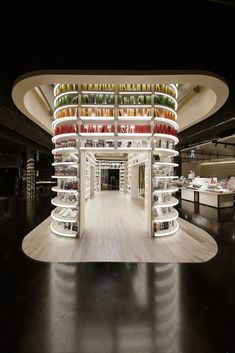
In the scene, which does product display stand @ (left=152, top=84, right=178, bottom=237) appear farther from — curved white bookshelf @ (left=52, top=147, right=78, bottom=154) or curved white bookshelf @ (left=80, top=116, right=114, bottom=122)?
Result: curved white bookshelf @ (left=52, top=147, right=78, bottom=154)

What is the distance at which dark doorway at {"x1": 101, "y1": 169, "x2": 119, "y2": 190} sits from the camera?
2020 centimetres

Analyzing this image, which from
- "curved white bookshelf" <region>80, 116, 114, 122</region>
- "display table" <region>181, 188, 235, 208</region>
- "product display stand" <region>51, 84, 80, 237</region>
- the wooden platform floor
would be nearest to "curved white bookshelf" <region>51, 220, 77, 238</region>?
"product display stand" <region>51, 84, 80, 237</region>

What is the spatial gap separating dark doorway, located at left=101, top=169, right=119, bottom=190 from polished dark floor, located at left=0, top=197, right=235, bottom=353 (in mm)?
16680

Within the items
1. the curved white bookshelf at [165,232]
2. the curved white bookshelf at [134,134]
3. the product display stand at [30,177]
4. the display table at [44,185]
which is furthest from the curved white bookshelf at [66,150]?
the display table at [44,185]

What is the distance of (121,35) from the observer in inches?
120

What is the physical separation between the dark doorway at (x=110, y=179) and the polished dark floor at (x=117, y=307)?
54.7 ft

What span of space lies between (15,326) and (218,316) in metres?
2.15

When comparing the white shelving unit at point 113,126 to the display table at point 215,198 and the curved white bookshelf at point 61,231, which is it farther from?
the display table at point 215,198

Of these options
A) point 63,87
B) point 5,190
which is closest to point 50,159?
point 5,190

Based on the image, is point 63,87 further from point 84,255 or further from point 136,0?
point 84,255

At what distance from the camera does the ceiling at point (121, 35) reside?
288cm

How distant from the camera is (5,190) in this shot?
14438 mm

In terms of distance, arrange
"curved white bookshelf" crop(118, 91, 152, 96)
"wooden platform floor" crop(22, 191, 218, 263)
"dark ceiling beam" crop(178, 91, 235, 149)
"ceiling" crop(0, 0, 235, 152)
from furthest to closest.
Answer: "dark ceiling beam" crop(178, 91, 235, 149), "curved white bookshelf" crop(118, 91, 152, 96), "wooden platform floor" crop(22, 191, 218, 263), "ceiling" crop(0, 0, 235, 152)

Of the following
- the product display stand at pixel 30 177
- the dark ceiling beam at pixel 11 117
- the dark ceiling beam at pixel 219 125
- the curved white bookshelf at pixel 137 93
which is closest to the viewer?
the dark ceiling beam at pixel 11 117
